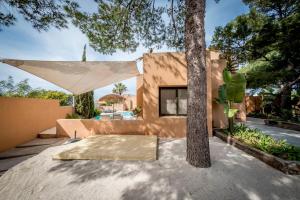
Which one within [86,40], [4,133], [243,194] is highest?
[86,40]

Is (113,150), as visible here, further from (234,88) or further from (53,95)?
(53,95)

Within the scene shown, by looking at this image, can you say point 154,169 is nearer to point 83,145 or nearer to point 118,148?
point 118,148

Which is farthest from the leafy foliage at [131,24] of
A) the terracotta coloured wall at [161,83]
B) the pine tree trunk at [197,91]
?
the pine tree trunk at [197,91]

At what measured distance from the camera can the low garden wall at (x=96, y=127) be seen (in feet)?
27.6

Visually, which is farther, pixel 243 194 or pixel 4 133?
pixel 4 133

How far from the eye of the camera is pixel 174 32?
762cm

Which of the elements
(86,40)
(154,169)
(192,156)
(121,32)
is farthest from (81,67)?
(192,156)

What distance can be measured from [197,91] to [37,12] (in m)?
6.58

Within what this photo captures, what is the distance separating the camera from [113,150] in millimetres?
5801

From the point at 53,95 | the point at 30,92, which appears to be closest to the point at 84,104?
the point at 53,95

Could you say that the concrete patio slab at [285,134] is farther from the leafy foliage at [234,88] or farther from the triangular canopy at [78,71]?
the triangular canopy at [78,71]

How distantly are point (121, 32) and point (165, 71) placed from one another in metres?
3.05

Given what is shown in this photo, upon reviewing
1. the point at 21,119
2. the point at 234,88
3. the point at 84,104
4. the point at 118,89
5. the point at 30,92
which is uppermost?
the point at 118,89

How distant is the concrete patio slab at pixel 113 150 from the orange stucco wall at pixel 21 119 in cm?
319
